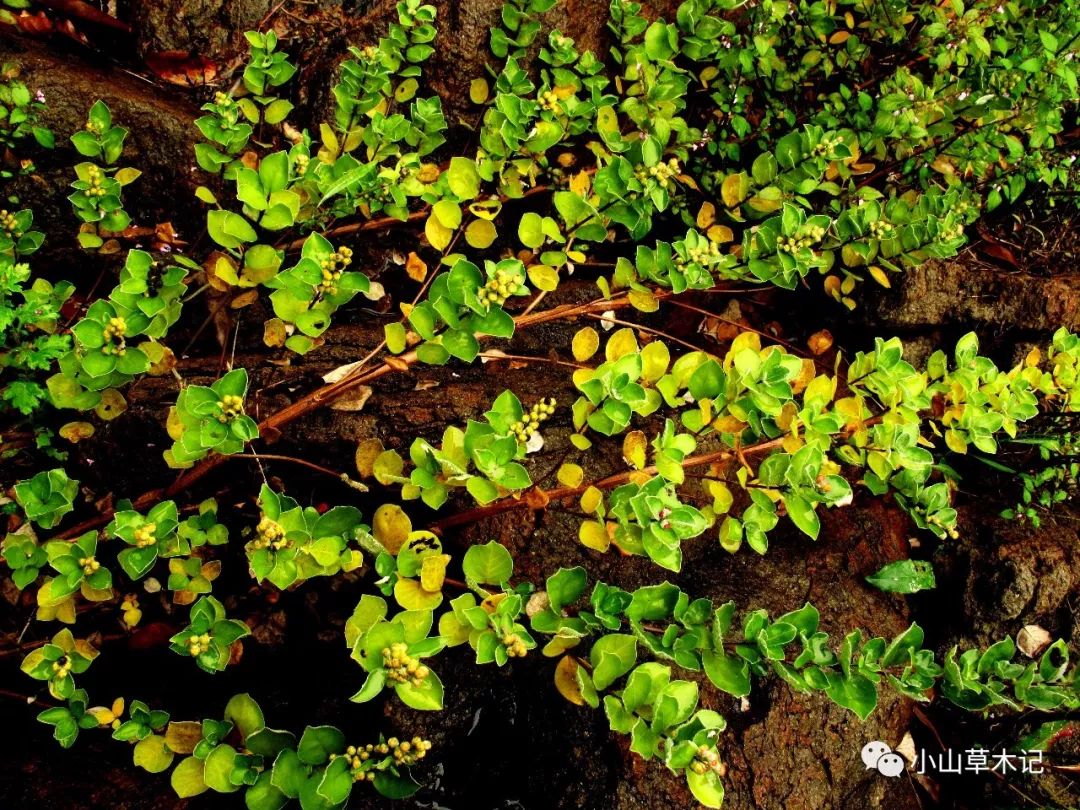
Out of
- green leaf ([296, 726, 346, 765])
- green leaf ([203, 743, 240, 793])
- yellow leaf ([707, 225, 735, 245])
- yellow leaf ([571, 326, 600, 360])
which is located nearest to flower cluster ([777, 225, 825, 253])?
yellow leaf ([707, 225, 735, 245])

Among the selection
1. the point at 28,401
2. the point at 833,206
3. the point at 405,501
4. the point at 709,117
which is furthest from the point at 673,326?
the point at 28,401

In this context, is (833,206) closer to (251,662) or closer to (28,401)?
(251,662)

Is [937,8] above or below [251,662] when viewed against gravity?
above

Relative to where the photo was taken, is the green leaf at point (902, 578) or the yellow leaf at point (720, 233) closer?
the green leaf at point (902, 578)

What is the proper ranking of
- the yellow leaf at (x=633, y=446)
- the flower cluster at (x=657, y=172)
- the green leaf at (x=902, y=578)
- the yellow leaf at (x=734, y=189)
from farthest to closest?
the yellow leaf at (x=734, y=189)
the green leaf at (x=902, y=578)
the flower cluster at (x=657, y=172)
the yellow leaf at (x=633, y=446)

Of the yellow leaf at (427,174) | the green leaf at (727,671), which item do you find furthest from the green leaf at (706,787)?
the yellow leaf at (427,174)

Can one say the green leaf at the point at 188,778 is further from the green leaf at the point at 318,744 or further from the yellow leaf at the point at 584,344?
→ the yellow leaf at the point at 584,344

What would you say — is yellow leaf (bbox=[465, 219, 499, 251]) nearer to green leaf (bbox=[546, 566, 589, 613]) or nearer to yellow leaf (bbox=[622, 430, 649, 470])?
yellow leaf (bbox=[622, 430, 649, 470])
